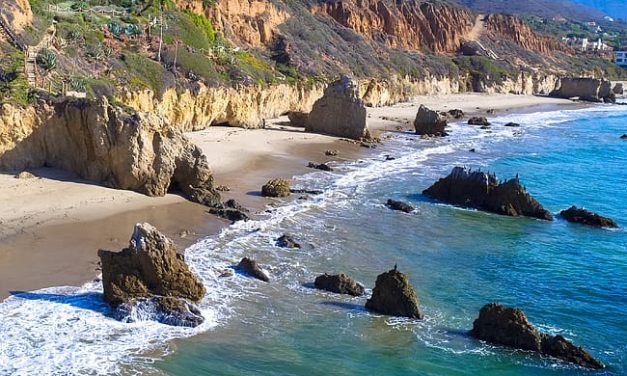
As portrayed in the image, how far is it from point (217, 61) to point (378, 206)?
24350 millimetres

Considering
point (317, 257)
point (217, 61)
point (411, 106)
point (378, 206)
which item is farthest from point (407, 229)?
point (411, 106)

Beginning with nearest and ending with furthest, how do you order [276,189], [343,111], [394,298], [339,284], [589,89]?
[394,298] < [339,284] < [276,189] < [343,111] < [589,89]

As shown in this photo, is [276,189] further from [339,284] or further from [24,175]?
[339,284]

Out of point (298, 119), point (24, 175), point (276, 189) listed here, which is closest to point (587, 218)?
point (276, 189)

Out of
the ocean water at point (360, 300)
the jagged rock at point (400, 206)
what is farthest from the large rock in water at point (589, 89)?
the jagged rock at point (400, 206)

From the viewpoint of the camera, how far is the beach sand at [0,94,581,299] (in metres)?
19.2

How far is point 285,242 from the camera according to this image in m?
23.1

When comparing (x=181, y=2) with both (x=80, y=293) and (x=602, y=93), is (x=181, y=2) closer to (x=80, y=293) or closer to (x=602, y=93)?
(x=80, y=293)

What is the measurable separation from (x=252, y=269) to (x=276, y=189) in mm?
9904

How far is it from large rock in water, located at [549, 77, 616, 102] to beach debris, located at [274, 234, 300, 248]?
9248cm

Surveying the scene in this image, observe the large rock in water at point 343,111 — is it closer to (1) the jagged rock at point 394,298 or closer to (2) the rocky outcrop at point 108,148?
(2) the rocky outcrop at point 108,148

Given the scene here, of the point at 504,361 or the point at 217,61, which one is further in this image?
the point at 217,61

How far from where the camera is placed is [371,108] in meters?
68.6

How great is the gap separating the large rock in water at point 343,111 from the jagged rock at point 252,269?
28453 millimetres
